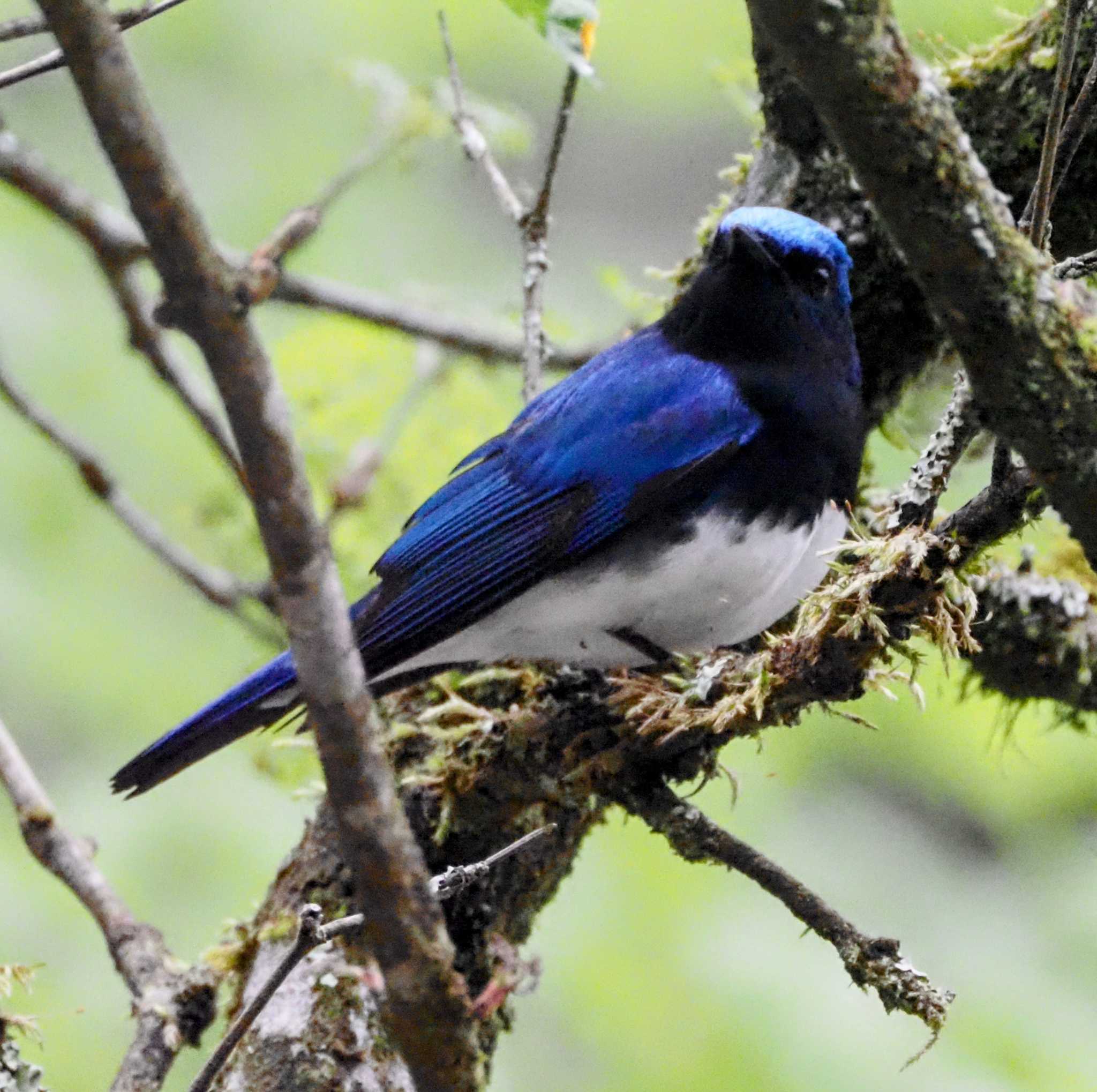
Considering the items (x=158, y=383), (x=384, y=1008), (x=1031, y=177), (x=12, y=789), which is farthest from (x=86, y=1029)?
(x=1031, y=177)

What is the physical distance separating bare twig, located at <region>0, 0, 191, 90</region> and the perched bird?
1.23m

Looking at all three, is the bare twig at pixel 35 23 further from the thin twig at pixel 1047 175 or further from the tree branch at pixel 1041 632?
the tree branch at pixel 1041 632

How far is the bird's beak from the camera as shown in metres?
2.98

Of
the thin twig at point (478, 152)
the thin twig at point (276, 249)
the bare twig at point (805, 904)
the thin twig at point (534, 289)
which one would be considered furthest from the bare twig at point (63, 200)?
the thin twig at point (276, 249)

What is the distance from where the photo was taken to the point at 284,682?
8.96ft

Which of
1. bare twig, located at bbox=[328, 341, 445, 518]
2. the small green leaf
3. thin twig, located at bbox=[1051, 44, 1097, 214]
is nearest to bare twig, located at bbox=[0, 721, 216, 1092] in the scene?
bare twig, located at bbox=[328, 341, 445, 518]

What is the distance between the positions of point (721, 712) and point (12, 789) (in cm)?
139

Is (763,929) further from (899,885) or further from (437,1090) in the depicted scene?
(437,1090)

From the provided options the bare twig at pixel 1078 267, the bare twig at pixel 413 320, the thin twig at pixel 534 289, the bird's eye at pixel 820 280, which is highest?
the bare twig at pixel 413 320

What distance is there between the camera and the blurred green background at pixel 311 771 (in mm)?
3240

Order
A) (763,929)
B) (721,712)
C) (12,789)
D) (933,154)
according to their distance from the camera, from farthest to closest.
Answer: (763,929), (12,789), (721,712), (933,154)

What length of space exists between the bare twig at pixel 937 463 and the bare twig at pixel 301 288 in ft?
5.09

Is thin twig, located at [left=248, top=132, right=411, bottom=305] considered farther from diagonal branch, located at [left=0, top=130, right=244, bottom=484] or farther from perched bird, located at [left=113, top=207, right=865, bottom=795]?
diagonal branch, located at [left=0, top=130, right=244, bottom=484]

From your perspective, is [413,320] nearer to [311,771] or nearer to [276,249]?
[311,771]
